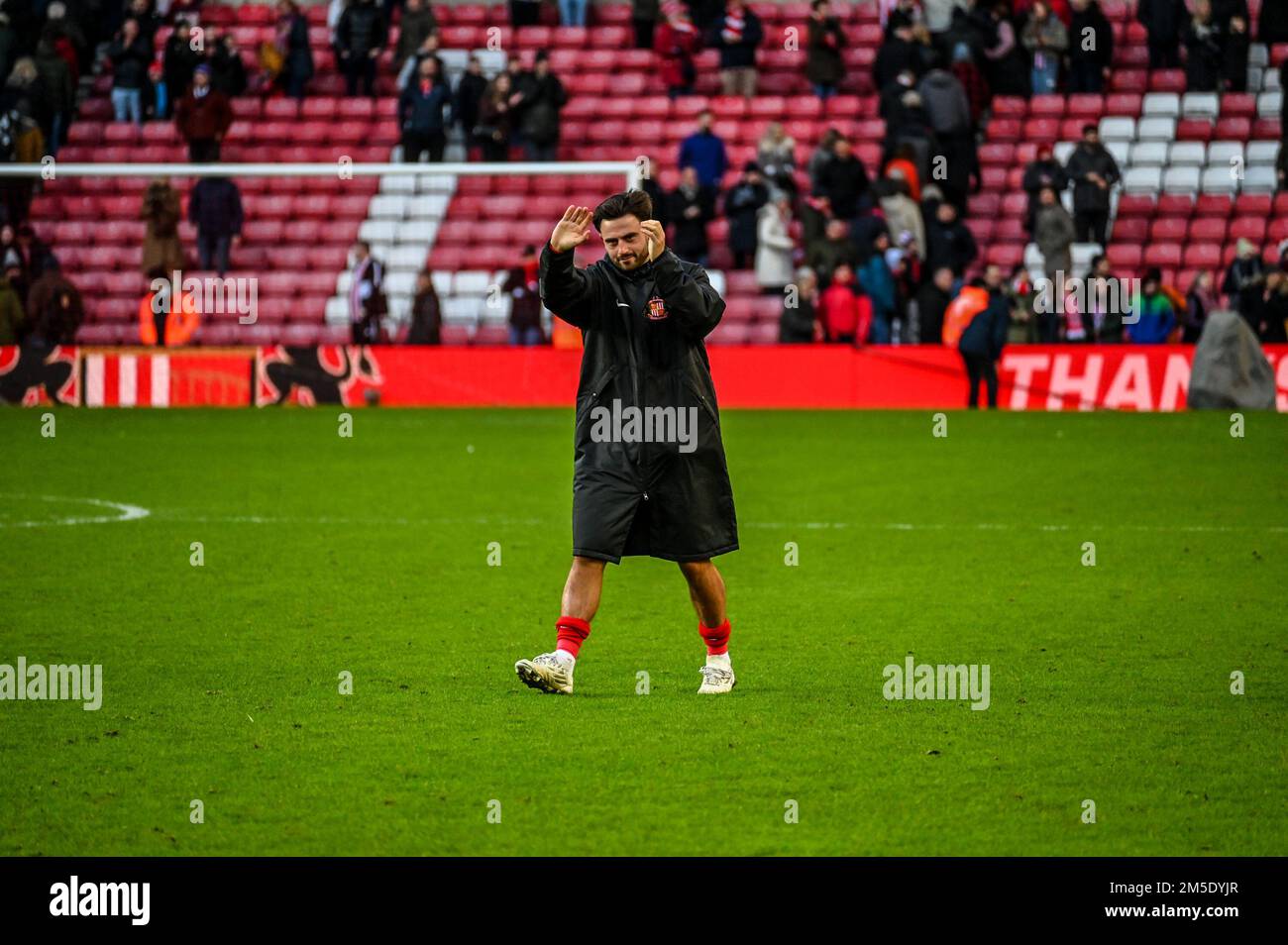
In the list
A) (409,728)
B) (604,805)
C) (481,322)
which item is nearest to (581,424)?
(409,728)

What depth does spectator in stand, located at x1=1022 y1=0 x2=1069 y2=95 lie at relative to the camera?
3169cm

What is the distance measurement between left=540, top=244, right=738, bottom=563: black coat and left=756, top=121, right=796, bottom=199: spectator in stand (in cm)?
2127

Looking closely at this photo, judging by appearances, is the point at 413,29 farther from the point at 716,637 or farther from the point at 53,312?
the point at 716,637

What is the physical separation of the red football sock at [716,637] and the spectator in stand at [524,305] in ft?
59.4

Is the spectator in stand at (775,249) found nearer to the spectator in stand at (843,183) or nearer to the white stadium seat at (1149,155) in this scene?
the spectator in stand at (843,183)

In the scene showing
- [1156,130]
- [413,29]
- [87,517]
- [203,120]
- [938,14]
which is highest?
[938,14]

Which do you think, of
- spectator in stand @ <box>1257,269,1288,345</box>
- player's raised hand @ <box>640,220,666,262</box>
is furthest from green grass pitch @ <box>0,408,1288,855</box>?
spectator in stand @ <box>1257,269,1288,345</box>

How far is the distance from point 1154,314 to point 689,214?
20.3 ft

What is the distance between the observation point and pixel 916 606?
465 inches

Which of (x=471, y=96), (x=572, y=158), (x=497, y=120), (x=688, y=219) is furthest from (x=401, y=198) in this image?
(x=572, y=158)

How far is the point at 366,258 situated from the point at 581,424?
19262 millimetres

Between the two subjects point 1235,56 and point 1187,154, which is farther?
point 1235,56

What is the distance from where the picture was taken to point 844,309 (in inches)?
1068
